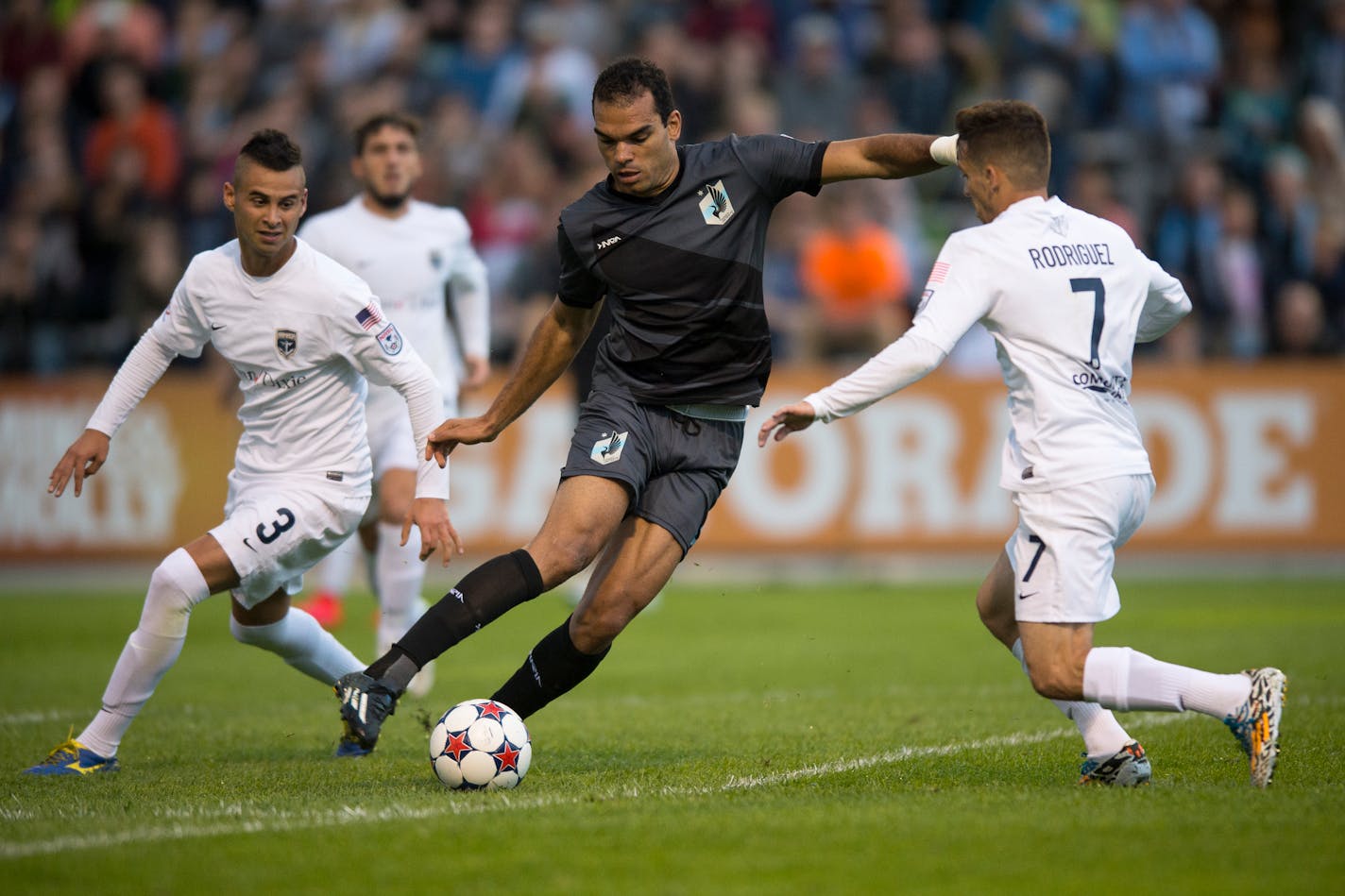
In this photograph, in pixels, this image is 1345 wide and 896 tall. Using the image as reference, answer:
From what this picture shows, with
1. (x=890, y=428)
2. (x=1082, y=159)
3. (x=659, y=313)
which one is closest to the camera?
(x=659, y=313)

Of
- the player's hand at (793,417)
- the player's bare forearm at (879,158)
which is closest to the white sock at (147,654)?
the player's hand at (793,417)

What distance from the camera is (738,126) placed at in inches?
693

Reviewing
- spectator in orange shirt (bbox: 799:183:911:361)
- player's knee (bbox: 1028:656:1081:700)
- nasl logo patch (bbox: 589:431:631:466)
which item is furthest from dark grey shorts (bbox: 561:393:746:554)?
spectator in orange shirt (bbox: 799:183:911:361)

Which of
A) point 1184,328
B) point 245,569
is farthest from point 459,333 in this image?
point 1184,328

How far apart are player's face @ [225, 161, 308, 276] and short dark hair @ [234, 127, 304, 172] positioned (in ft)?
0.07

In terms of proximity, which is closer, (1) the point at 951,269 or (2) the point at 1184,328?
(1) the point at 951,269

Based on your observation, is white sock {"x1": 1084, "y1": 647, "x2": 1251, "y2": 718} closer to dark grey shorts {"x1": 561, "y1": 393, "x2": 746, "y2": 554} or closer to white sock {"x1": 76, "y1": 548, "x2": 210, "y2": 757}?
dark grey shorts {"x1": 561, "y1": 393, "x2": 746, "y2": 554}

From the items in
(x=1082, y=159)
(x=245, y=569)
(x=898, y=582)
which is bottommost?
(x=898, y=582)

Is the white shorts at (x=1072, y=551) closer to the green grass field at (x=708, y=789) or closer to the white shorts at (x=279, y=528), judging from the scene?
the green grass field at (x=708, y=789)

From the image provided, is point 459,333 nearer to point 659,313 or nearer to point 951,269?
point 659,313

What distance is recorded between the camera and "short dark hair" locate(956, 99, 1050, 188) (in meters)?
5.81

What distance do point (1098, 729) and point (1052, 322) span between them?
1.46 metres

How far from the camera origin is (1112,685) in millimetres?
5512

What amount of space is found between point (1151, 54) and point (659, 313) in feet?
43.6
